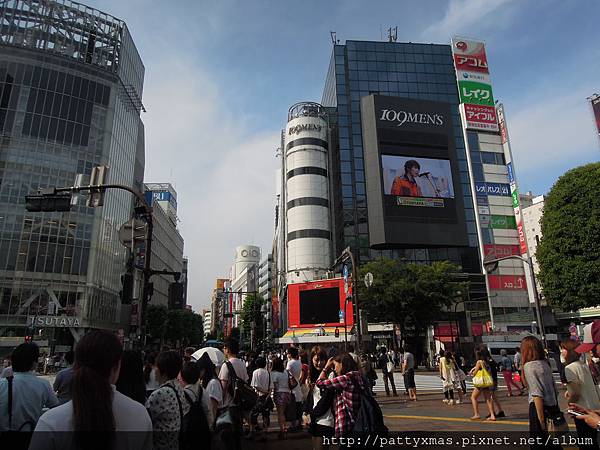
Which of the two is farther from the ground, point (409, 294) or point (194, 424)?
point (409, 294)

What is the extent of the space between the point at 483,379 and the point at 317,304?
3360 centimetres

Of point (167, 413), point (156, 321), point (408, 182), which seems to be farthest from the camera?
point (156, 321)

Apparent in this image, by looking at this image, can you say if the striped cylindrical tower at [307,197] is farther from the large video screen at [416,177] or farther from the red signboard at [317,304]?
the large video screen at [416,177]

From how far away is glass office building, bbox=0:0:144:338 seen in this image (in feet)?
142

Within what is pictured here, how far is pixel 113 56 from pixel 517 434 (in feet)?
190

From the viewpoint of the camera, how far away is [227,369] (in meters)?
6.11

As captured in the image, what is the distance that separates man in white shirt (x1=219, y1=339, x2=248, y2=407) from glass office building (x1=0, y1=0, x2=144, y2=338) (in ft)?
142

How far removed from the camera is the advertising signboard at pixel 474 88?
48.4 metres

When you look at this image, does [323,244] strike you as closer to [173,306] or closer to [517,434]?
[173,306]

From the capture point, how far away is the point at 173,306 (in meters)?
12.7

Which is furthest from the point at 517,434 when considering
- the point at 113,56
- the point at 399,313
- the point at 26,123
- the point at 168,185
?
the point at 168,185

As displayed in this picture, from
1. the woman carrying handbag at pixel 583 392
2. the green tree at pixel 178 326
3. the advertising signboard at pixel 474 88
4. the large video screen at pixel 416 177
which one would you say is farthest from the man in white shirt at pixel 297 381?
the green tree at pixel 178 326

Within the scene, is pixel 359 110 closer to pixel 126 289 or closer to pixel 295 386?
pixel 126 289

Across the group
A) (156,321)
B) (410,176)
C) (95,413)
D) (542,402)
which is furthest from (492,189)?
(95,413)
